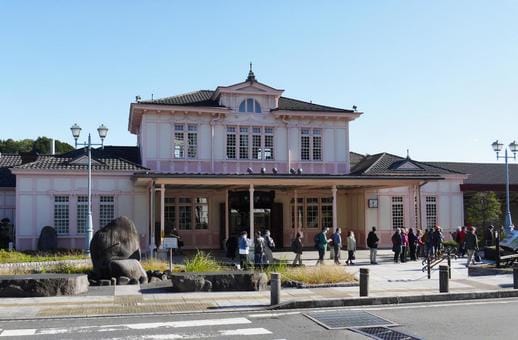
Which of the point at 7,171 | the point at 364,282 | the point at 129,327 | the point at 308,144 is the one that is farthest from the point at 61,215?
the point at 129,327

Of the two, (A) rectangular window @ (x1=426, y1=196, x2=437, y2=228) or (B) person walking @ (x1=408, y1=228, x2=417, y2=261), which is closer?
(B) person walking @ (x1=408, y1=228, x2=417, y2=261)

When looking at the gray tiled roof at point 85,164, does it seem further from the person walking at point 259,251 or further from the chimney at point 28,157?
the person walking at point 259,251

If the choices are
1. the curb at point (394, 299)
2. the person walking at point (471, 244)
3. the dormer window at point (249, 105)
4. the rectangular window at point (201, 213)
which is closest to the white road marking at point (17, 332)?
the curb at point (394, 299)

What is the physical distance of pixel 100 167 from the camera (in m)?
29.7

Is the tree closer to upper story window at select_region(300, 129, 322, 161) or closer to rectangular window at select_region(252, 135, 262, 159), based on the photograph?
upper story window at select_region(300, 129, 322, 161)

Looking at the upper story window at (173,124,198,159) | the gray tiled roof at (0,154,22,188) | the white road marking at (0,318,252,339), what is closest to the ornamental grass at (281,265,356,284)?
the white road marking at (0,318,252,339)

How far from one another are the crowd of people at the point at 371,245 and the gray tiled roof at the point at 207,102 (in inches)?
335

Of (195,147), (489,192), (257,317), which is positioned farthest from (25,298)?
(489,192)

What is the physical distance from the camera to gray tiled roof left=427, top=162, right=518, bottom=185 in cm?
4156

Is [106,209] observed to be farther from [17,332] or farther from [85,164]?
[17,332]

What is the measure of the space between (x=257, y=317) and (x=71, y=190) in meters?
19.1

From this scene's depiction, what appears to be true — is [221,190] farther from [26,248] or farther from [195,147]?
[26,248]

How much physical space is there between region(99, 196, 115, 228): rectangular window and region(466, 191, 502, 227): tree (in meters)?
20.9

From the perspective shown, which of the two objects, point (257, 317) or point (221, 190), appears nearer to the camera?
point (257, 317)
